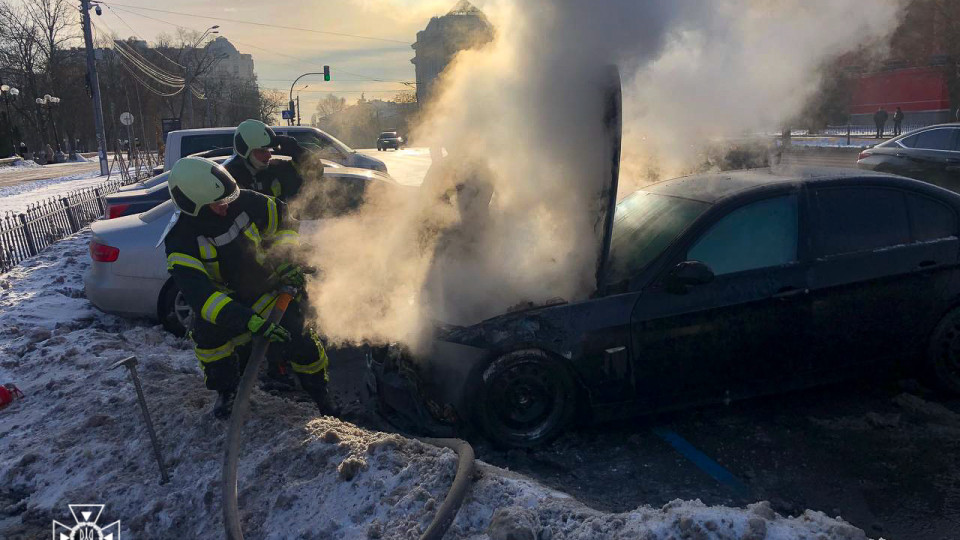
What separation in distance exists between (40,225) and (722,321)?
10.8 metres

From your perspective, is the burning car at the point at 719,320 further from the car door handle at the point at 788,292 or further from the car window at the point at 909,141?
the car window at the point at 909,141

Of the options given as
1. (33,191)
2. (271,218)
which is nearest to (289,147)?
(271,218)

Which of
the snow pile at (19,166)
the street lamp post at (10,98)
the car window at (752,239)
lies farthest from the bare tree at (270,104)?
the car window at (752,239)

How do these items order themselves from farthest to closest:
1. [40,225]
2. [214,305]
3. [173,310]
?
[40,225] < [173,310] < [214,305]

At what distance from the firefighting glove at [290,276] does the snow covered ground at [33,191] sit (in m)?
15.6

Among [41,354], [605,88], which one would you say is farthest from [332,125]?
[605,88]

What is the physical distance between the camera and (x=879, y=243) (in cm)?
418

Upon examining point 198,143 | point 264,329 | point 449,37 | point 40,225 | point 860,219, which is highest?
point 449,37

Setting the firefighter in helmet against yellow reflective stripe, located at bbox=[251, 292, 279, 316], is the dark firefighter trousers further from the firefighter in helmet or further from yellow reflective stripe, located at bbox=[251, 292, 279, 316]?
the firefighter in helmet

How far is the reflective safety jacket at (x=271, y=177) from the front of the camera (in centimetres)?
563

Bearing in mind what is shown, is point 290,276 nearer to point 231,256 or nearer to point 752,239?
point 231,256

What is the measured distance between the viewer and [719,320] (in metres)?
3.92

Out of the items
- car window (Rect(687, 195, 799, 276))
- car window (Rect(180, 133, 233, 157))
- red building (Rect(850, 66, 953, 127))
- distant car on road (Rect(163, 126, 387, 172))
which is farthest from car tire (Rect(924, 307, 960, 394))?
red building (Rect(850, 66, 953, 127))

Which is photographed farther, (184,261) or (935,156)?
(935,156)
